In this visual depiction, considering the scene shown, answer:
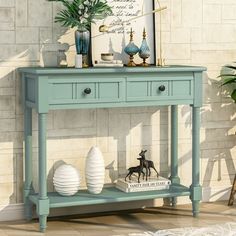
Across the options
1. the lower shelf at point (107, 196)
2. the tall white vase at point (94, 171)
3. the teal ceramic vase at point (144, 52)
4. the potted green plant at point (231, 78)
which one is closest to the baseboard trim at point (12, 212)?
the lower shelf at point (107, 196)

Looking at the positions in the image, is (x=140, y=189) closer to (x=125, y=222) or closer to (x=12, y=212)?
(x=125, y=222)

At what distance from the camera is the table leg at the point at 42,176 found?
4.34 m

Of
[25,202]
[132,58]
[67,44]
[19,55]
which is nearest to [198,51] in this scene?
[132,58]

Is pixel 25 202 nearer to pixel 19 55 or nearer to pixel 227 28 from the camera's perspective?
pixel 19 55

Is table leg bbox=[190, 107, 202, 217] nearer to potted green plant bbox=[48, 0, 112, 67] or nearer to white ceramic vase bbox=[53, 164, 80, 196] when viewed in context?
white ceramic vase bbox=[53, 164, 80, 196]

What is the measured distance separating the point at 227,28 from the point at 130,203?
1548 mm

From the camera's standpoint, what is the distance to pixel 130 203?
5.05 metres

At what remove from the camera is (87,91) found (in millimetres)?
4379

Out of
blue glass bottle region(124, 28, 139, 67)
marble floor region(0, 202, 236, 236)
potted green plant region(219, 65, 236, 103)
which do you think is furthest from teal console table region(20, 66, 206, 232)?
potted green plant region(219, 65, 236, 103)

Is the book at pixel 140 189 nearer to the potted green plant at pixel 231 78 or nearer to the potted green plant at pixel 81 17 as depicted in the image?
the potted green plant at pixel 231 78

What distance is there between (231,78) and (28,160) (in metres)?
1.69

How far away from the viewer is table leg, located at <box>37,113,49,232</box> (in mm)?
4344

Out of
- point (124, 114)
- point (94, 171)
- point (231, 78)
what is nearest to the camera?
point (94, 171)

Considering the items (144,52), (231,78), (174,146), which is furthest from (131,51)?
(231,78)
